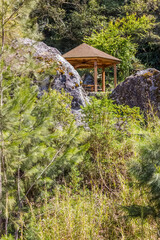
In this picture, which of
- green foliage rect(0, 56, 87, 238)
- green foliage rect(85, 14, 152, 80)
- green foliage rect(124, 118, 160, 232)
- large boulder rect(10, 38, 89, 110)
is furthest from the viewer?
green foliage rect(85, 14, 152, 80)

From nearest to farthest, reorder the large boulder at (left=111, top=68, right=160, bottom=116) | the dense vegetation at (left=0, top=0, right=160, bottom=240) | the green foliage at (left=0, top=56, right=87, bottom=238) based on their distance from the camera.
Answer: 1. the dense vegetation at (left=0, top=0, right=160, bottom=240)
2. the green foliage at (left=0, top=56, right=87, bottom=238)
3. the large boulder at (left=111, top=68, right=160, bottom=116)

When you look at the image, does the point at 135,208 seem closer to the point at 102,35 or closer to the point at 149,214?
the point at 149,214

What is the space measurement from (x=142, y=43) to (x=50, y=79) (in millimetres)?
17594

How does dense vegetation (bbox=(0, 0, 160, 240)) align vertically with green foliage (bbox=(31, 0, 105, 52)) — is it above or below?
below

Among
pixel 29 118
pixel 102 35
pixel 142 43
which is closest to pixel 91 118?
pixel 29 118

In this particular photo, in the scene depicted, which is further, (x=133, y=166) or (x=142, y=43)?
(x=142, y=43)

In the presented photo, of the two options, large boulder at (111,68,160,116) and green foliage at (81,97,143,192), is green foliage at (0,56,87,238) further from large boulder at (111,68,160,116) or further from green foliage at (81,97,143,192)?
large boulder at (111,68,160,116)

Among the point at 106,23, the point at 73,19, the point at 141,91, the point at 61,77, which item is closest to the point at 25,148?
the point at 61,77

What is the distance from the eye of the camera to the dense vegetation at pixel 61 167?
243cm

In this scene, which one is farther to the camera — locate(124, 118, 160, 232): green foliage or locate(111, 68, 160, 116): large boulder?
locate(111, 68, 160, 116): large boulder

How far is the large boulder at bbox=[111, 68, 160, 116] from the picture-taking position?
6.23 m

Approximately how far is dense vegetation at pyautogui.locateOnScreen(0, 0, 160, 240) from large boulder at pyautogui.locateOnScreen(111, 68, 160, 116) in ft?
5.49

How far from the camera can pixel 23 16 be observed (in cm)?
286

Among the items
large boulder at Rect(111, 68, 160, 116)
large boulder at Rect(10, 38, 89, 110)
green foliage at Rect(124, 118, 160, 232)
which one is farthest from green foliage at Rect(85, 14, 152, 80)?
green foliage at Rect(124, 118, 160, 232)
